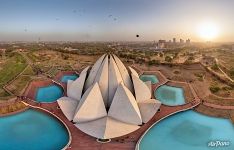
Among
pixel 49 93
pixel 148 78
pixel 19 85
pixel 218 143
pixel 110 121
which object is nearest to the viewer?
pixel 218 143

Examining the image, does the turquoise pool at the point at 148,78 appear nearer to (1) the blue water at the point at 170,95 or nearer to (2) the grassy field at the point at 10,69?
(1) the blue water at the point at 170,95

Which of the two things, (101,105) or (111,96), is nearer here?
(101,105)

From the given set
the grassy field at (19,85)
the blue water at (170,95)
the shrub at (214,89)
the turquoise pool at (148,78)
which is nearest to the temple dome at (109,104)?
the blue water at (170,95)

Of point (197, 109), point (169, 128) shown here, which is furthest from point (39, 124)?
point (197, 109)

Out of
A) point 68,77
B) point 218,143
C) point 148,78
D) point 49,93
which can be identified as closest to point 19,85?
point 49,93

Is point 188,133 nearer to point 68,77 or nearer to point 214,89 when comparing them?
point 214,89

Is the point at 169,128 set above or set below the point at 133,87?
below

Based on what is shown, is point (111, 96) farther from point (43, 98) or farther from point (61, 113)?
point (43, 98)
